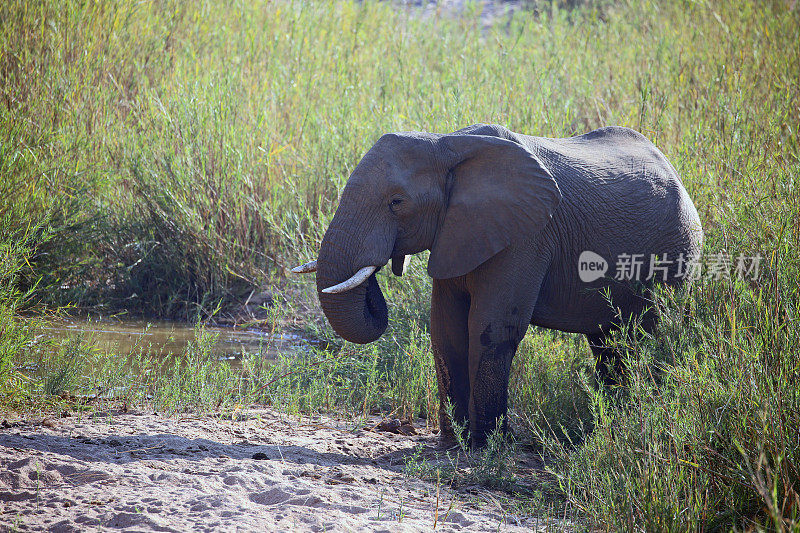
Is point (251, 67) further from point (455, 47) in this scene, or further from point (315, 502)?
point (315, 502)

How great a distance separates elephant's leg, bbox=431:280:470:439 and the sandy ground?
12.6 inches

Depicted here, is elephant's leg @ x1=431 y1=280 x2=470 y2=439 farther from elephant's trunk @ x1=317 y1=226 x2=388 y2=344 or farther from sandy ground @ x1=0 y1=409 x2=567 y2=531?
elephant's trunk @ x1=317 y1=226 x2=388 y2=344

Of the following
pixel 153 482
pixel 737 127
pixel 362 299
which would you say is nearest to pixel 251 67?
pixel 737 127

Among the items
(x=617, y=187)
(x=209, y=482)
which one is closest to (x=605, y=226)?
(x=617, y=187)

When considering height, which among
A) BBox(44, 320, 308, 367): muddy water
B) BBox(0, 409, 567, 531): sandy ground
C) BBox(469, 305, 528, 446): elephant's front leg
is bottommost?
BBox(0, 409, 567, 531): sandy ground

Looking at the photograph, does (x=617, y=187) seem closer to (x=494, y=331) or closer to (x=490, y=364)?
(x=494, y=331)

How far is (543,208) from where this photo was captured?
15.1 feet

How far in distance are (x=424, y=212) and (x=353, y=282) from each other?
0.64 metres

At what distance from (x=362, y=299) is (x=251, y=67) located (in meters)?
7.32

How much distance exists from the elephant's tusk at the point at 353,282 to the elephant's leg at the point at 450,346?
809mm

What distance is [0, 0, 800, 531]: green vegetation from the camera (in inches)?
140

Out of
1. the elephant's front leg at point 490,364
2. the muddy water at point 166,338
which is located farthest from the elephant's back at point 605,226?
the muddy water at point 166,338

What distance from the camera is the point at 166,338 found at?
782cm

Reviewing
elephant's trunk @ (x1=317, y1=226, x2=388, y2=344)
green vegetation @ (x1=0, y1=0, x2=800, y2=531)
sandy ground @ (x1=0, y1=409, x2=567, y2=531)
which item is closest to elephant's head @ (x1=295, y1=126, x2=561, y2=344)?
elephant's trunk @ (x1=317, y1=226, x2=388, y2=344)
